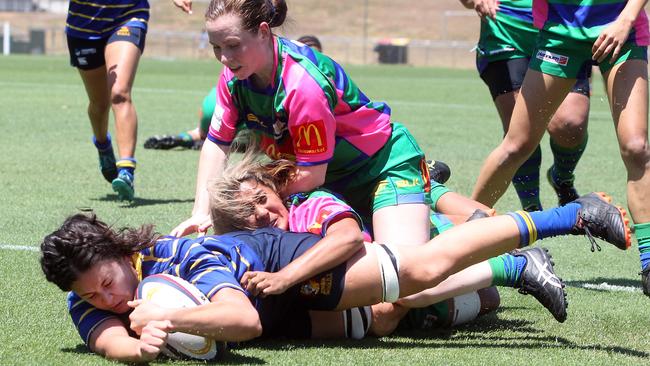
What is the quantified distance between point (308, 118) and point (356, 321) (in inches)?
34.8

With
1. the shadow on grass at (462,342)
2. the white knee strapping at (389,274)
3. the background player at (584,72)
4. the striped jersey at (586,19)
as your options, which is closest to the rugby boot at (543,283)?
the shadow on grass at (462,342)

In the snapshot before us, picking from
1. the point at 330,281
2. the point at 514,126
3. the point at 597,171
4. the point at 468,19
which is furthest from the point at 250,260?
the point at 468,19

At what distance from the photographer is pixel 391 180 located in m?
5.02

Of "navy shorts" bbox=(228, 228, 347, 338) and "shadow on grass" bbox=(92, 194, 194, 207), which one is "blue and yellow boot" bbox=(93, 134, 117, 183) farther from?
"navy shorts" bbox=(228, 228, 347, 338)

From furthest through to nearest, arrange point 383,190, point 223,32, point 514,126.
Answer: point 514,126 < point 383,190 < point 223,32

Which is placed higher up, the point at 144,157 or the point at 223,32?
the point at 223,32

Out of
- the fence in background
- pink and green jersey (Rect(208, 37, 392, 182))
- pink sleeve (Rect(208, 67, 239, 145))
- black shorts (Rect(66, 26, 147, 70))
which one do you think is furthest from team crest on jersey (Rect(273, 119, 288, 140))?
the fence in background

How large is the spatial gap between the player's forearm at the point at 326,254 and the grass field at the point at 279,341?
0.30m

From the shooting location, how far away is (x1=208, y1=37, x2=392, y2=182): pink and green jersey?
183 inches

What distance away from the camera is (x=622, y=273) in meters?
5.82

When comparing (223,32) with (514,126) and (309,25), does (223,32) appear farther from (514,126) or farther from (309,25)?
(309,25)

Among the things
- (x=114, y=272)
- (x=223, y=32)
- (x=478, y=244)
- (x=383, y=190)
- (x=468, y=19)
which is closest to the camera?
(x=114, y=272)

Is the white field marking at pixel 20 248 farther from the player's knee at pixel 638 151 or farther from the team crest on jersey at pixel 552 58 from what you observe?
the player's knee at pixel 638 151

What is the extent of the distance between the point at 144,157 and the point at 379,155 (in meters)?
6.11
